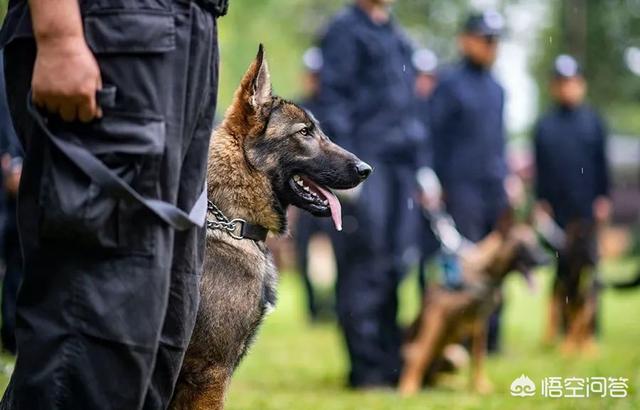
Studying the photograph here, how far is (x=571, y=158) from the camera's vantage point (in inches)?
427

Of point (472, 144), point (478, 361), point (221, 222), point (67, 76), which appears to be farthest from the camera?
point (472, 144)

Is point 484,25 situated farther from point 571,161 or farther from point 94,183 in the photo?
point 94,183

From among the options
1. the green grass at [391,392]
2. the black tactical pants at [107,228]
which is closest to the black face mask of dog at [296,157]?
the green grass at [391,392]

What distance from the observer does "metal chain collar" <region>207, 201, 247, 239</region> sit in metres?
3.75

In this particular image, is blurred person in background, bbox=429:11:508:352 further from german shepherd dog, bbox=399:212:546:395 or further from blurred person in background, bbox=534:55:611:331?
blurred person in background, bbox=534:55:611:331

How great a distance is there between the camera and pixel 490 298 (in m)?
7.88

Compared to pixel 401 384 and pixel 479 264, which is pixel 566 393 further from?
pixel 479 264

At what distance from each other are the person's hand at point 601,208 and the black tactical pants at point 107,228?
28.5 feet

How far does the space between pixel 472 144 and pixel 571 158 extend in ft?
5.50

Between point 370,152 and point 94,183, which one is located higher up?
point 94,183

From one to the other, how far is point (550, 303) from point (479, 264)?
10.1 feet

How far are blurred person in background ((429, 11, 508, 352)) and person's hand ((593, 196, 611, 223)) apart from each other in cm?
154

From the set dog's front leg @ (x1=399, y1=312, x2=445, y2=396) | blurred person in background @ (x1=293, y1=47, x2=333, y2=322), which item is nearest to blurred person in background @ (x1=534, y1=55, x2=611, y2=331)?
blurred person in background @ (x1=293, y1=47, x2=333, y2=322)

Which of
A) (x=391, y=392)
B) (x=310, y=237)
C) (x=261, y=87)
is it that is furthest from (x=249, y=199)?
(x=310, y=237)
